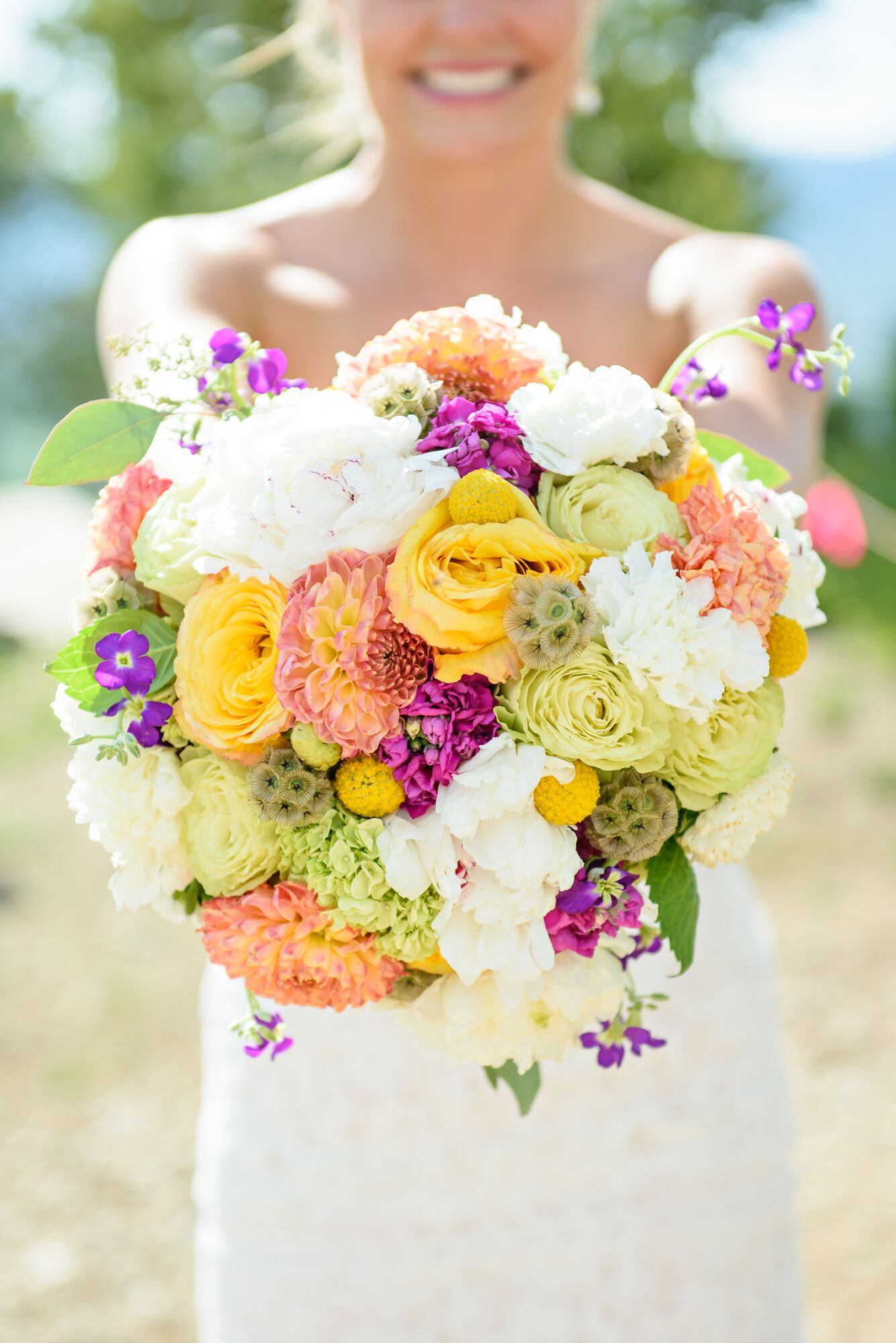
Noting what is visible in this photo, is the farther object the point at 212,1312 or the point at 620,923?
the point at 212,1312

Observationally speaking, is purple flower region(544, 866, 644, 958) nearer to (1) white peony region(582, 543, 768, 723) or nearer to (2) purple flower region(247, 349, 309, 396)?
(1) white peony region(582, 543, 768, 723)

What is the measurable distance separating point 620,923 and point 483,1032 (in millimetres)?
185

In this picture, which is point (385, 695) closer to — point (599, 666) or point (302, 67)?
point (599, 666)

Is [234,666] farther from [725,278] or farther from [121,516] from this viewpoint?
[725,278]

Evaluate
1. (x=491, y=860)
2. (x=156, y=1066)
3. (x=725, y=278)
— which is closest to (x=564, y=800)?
(x=491, y=860)

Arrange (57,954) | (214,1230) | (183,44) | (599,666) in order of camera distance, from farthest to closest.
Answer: (183,44) → (57,954) → (214,1230) → (599,666)

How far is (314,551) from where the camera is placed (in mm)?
1089

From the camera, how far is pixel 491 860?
1.08m

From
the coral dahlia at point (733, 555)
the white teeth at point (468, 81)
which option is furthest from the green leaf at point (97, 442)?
the white teeth at point (468, 81)

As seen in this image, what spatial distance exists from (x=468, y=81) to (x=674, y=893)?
1.43 meters

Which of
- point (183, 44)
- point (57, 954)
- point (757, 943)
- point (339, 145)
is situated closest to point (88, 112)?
point (183, 44)

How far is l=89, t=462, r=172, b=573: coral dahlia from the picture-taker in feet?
3.99

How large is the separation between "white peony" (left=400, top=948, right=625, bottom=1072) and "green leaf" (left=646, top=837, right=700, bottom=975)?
0.07 metres

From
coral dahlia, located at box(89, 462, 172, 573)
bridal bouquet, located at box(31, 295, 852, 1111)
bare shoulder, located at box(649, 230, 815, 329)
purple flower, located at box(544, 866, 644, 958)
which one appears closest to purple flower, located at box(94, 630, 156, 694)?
bridal bouquet, located at box(31, 295, 852, 1111)
